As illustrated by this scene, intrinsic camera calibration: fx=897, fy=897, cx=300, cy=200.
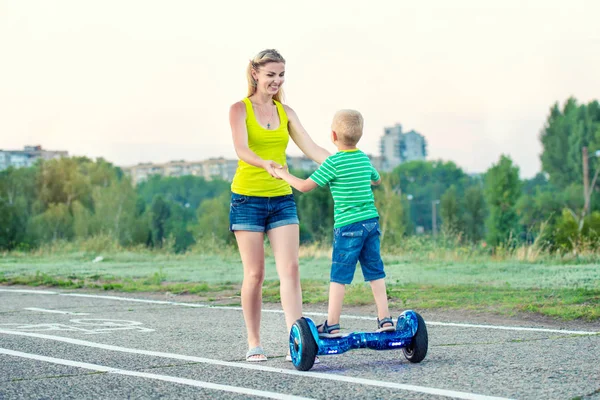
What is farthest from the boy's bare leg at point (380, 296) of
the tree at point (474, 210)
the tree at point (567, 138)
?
the tree at point (567, 138)

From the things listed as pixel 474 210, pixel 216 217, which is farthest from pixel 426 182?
pixel 216 217

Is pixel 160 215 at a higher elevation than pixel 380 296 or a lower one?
higher

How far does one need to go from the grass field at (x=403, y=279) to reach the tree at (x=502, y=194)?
60.7 meters

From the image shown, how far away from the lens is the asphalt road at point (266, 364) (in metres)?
5.14

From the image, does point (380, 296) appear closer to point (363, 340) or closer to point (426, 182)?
point (363, 340)

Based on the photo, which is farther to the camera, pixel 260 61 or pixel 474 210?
pixel 474 210

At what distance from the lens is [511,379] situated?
536cm

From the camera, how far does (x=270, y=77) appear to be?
255 inches

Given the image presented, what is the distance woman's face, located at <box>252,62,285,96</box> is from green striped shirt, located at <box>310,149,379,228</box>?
2.40 ft

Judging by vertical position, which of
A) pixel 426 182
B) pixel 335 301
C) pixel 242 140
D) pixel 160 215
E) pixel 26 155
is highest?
pixel 26 155

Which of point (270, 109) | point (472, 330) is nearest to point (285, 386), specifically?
point (270, 109)

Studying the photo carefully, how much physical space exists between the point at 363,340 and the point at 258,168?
1.43 metres

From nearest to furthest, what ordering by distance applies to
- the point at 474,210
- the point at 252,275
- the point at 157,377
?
the point at 157,377 → the point at 252,275 → the point at 474,210

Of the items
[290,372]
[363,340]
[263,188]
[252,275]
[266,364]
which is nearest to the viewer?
[290,372]
